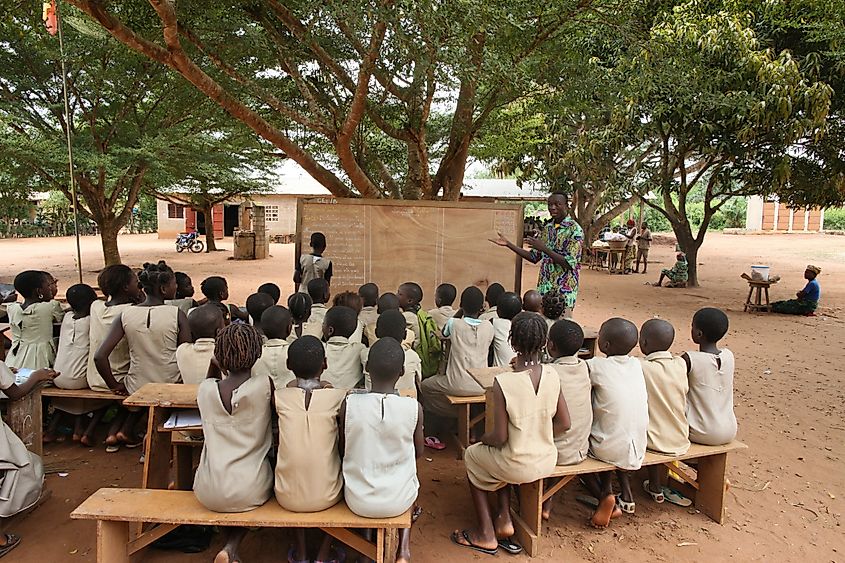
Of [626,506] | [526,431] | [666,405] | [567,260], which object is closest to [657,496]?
[626,506]

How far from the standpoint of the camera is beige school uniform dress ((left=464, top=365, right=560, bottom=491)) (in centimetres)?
280

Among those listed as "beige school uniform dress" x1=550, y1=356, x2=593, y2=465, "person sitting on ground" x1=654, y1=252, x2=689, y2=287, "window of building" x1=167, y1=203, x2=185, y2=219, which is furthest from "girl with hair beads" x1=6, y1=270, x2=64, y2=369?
"window of building" x1=167, y1=203, x2=185, y2=219

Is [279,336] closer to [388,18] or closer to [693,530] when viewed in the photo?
[693,530]

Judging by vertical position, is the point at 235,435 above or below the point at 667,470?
above

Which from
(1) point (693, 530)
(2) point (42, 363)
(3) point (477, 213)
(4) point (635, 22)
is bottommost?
(1) point (693, 530)

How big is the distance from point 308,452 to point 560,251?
3.23 metres

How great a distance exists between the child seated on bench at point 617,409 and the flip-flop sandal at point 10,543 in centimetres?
294

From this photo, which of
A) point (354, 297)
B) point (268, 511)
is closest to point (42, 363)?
point (354, 297)

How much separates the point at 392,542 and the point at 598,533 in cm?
121

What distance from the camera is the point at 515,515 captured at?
3.15 m

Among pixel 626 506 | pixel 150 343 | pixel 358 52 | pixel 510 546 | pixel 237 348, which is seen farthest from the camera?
pixel 358 52

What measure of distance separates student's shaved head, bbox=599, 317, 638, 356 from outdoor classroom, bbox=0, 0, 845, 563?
0.05 ft

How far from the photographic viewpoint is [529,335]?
287 centimetres

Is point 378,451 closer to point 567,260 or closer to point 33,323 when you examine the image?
point 33,323
